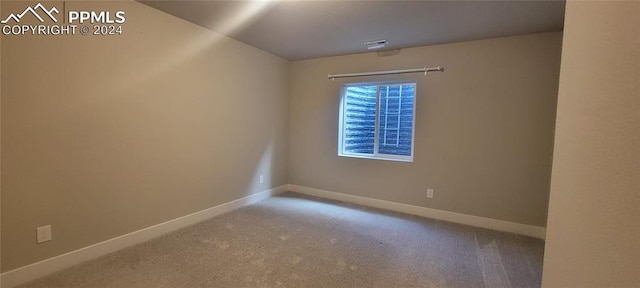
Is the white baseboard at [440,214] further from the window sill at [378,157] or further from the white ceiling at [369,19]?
the white ceiling at [369,19]

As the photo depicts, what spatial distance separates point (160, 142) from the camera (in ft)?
8.92

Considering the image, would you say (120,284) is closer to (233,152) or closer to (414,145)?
(233,152)

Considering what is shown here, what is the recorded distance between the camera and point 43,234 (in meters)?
2.00

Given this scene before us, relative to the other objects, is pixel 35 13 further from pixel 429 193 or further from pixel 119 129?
pixel 429 193

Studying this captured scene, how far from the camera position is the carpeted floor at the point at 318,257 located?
6.54 ft

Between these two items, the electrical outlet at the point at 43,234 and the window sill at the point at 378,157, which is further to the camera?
the window sill at the point at 378,157

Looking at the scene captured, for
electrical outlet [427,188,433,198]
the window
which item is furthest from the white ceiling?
electrical outlet [427,188,433,198]

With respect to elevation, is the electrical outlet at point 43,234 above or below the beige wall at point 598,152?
below

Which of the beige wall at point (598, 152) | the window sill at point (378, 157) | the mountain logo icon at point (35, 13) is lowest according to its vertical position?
the window sill at point (378, 157)

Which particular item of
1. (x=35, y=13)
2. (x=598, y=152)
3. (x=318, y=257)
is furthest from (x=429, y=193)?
(x=35, y=13)

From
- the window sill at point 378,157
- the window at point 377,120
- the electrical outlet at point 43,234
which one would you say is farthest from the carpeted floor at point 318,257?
the window at point 377,120

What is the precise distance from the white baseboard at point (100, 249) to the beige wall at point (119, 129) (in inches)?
1.9

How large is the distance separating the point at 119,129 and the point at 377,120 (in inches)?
120

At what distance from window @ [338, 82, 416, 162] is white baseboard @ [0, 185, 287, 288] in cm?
198
